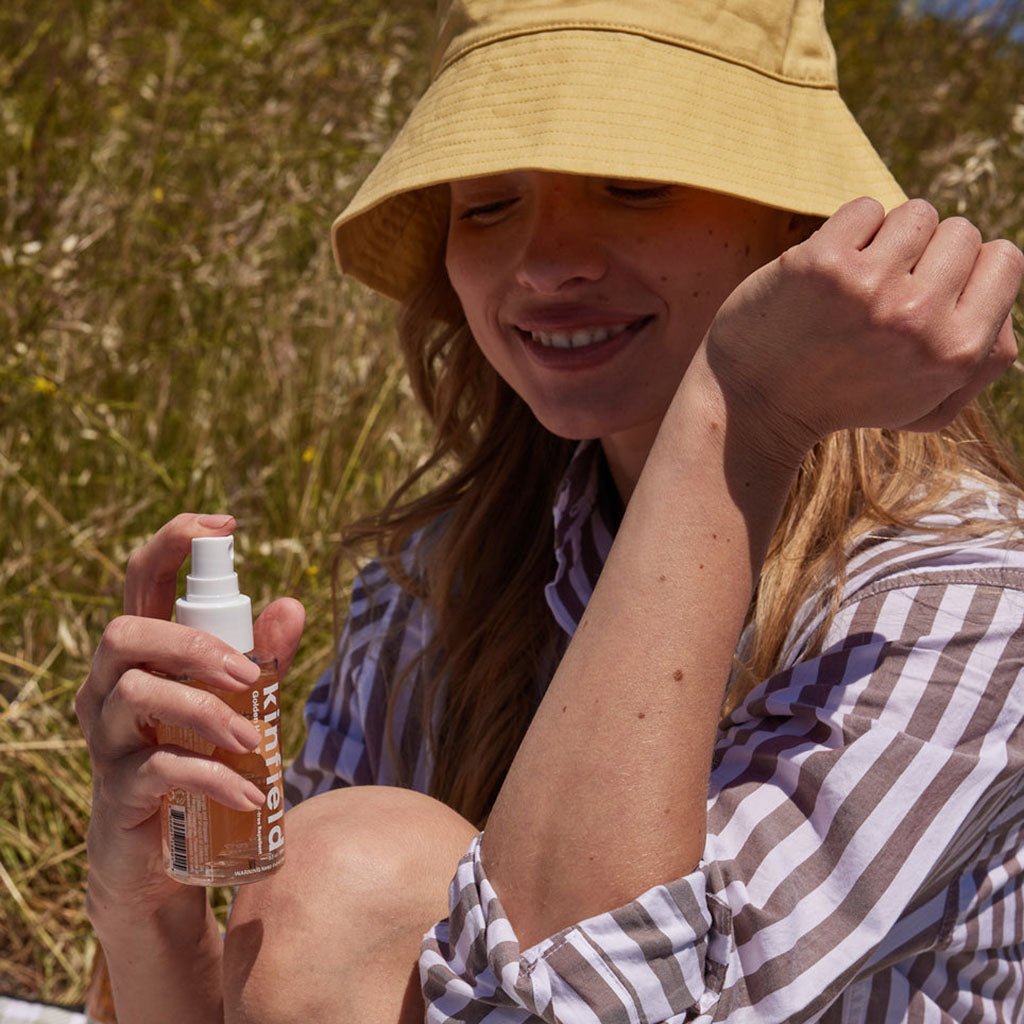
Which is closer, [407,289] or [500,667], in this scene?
[500,667]

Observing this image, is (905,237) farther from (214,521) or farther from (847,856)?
(214,521)

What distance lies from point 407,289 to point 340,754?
0.72 m

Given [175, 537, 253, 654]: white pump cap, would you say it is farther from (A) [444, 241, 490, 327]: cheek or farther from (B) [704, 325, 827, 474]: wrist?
(A) [444, 241, 490, 327]: cheek

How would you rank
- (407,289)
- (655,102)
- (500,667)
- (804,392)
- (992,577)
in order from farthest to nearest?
(407,289) < (500,667) < (655,102) < (992,577) < (804,392)

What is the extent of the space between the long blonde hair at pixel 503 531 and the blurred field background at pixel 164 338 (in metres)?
0.49

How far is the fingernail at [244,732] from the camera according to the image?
132cm

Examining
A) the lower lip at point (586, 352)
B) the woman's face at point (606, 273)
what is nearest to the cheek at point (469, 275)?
the woman's face at point (606, 273)

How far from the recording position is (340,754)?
215 centimetres

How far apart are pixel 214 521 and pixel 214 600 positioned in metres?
0.14

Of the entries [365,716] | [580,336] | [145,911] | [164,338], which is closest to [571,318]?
[580,336]

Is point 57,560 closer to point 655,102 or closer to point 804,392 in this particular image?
point 655,102

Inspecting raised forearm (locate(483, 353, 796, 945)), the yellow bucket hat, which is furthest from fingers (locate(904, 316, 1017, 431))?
the yellow bucket hat

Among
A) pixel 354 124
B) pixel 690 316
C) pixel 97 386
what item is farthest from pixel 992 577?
pixel 354 124

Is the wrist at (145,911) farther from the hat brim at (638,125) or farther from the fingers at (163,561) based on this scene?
the hat brim at (638,125)
